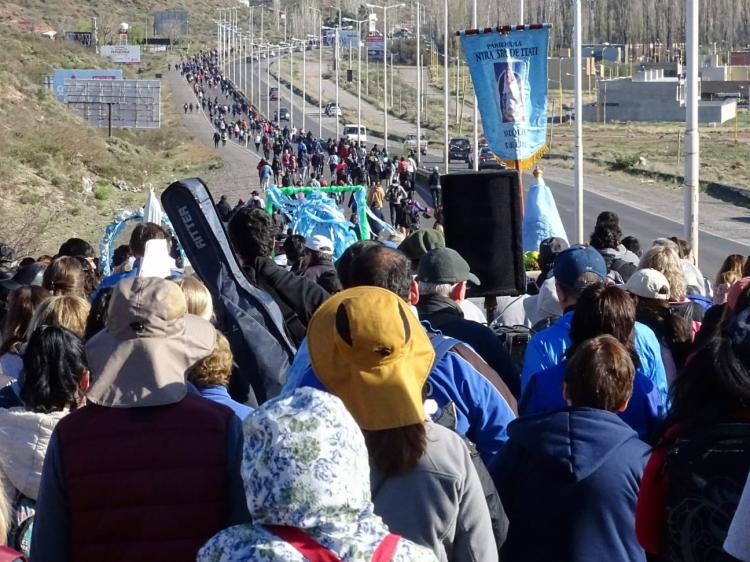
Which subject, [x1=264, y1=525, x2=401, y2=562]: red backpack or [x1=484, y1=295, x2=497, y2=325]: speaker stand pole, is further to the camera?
[x1=484, y1=295, x2=497, y2=325]: speaker stand pole

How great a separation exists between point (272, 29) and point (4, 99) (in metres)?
130

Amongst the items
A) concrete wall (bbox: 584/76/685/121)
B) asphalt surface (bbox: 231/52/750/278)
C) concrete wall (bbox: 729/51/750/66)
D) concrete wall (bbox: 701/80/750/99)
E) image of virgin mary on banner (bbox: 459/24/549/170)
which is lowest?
asphalt surface (bbox: 231/52/750/278)

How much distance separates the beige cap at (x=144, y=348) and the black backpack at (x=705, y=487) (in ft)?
4.49

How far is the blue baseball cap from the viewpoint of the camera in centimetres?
609

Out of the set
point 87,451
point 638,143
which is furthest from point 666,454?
point 638,143

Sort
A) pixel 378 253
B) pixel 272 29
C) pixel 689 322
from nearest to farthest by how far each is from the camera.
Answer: pixel 378 253 < pixel 689 322 < pixel 272 29

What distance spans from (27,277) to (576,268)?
428 cm

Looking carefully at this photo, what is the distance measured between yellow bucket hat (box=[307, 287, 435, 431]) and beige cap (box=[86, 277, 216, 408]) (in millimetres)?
443

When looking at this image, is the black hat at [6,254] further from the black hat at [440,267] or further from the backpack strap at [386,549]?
the backpack strap at [386,549]

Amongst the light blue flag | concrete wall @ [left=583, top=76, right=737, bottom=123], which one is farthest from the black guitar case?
concrete wall @ [left=583, top=76, right=737, bottom=123]

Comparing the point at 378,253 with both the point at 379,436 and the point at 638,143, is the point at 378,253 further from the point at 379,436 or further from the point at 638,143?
the point at 638,143

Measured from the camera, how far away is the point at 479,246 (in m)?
9.16

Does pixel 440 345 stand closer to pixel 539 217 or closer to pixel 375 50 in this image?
pixel 539 217

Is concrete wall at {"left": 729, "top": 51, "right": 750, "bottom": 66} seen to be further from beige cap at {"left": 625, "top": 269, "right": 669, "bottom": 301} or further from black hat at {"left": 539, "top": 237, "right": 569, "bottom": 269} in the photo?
beige cap at {"left": 625, "top": 269, "right": 669, "bottom": 301}
